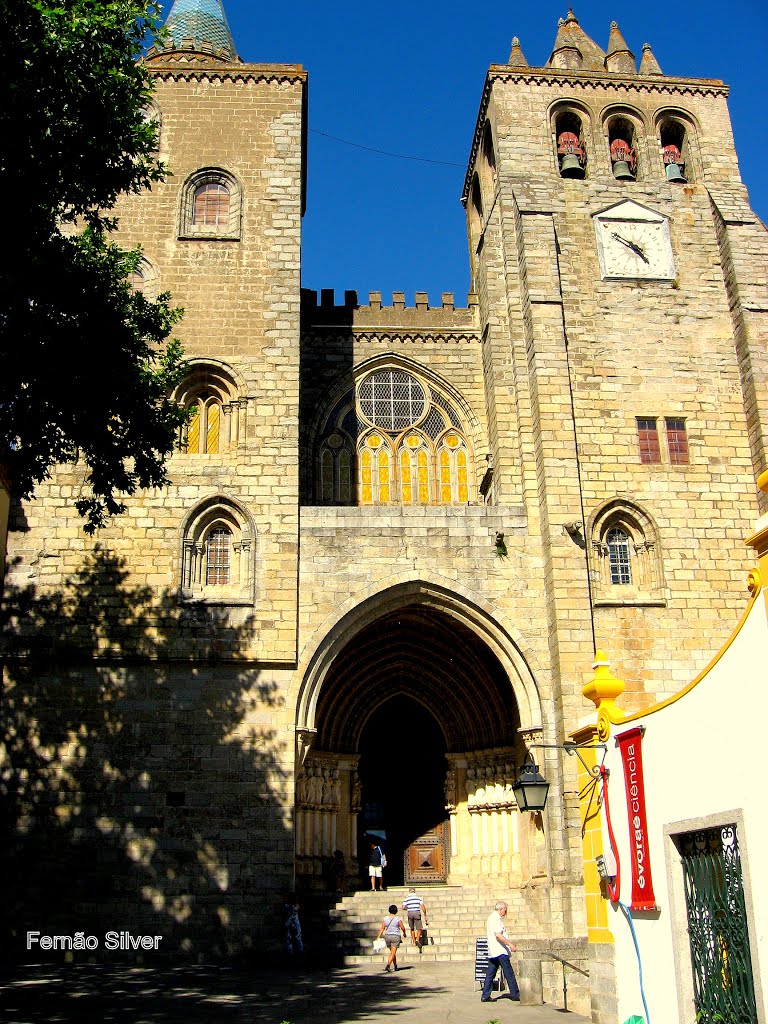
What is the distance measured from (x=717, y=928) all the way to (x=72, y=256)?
794 centimetres

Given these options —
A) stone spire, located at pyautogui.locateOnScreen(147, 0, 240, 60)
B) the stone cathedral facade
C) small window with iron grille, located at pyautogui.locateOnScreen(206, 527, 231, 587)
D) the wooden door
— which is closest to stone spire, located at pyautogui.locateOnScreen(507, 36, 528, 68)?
the stone cathedral facade

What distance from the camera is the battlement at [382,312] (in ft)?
66.6

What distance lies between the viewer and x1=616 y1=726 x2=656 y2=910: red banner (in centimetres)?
775

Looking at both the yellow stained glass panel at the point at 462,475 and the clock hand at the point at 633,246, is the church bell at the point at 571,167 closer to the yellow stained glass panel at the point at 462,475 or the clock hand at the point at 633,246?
the clock hand at the point at 633,246

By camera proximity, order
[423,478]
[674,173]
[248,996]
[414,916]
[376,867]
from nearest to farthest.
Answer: [248,996], [414,916], [376,867], [674,173], [423,478]

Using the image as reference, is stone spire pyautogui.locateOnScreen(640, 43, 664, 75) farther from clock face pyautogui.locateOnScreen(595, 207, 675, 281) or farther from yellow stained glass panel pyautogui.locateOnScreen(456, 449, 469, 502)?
yellow stained glass panel pyautogui.locateOnScreen(456, 449, 469, 502)

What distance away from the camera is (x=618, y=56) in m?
21.3

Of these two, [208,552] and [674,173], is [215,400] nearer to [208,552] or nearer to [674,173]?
[208,552]

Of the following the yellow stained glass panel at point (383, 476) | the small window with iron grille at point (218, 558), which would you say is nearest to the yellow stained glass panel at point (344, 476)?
the yellow stained glass panel at point (383, 476)

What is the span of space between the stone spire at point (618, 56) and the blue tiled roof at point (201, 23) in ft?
35.8

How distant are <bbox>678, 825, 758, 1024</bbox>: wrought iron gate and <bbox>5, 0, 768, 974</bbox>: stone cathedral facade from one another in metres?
6.68

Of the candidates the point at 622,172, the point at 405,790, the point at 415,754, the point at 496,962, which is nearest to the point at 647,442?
the point at 622,172

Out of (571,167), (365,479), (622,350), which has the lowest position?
(365,479)

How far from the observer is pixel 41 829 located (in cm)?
1366
